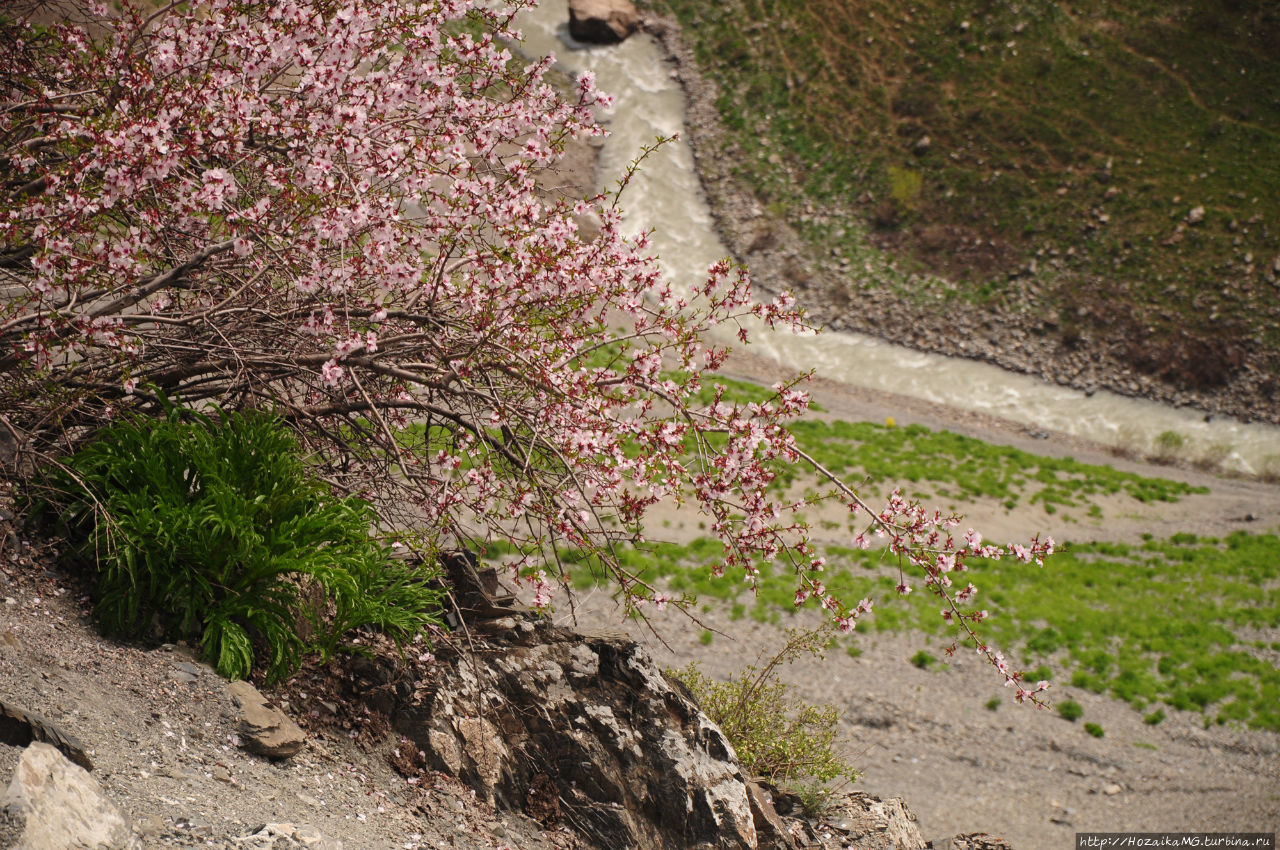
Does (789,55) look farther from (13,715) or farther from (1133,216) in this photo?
(13,715)

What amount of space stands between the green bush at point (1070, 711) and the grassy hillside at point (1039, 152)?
22.6 metres

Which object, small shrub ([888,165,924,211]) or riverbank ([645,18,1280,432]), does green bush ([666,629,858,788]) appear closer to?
riverbank ([645,18,1280,432])

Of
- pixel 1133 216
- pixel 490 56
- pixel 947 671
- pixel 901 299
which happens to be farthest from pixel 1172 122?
pixel 490 56

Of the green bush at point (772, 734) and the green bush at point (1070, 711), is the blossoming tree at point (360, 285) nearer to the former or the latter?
the green bush at point (772, 734)

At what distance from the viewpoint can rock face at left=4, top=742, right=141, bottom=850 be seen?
2678 millimetres

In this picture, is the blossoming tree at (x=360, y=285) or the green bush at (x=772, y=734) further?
the green bush at (x=772, y=734)

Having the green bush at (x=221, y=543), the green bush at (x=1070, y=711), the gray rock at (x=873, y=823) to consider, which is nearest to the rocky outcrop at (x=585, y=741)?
the green bush at (x=221, y=543)

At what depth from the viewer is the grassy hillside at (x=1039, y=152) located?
32312 mm

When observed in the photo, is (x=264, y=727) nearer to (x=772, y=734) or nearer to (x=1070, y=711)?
(x=772, y=734)

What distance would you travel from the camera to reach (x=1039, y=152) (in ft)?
117

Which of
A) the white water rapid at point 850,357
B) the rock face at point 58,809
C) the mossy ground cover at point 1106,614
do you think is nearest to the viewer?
the rock face at point 58,809

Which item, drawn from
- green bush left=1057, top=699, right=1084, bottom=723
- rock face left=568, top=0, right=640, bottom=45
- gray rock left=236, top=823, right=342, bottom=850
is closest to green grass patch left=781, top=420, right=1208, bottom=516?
green bush left=1057, top=699, right=1084, bottom=723

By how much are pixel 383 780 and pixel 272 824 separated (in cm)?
105

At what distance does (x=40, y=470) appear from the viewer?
4.73 m
